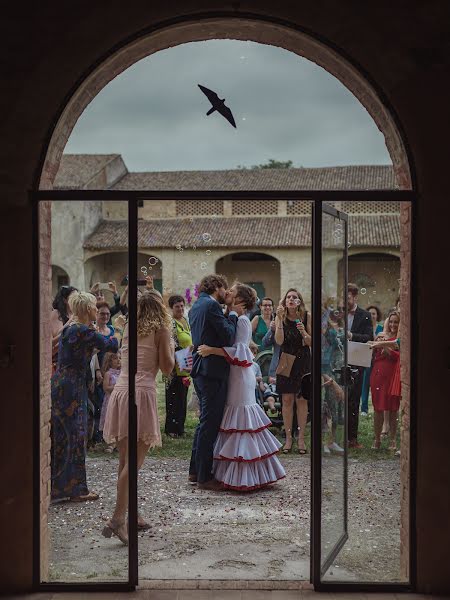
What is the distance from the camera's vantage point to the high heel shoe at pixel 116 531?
4672 mm

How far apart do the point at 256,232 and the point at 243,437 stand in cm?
2201

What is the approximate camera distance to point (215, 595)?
402cm

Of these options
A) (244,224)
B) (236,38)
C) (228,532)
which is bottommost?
(228,532)

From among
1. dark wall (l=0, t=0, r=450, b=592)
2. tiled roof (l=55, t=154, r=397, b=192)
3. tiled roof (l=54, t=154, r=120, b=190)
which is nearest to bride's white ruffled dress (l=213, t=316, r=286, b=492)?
dark wall (l=0, t=0, r=450, b=592)

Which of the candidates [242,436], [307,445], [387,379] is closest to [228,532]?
[242,436]

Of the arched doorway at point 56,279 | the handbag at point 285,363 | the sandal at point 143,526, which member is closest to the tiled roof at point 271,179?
the handbag at point 285,363

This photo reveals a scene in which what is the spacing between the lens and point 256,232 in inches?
1107

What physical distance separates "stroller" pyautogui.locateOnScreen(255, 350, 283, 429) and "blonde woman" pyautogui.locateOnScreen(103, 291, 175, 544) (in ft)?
11.0

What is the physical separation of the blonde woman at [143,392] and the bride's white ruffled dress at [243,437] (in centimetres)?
149

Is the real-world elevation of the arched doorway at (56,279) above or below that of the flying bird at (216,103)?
below

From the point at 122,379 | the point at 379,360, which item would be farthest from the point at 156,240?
the point at 122,379

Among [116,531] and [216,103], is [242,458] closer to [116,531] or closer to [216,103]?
[116,531]

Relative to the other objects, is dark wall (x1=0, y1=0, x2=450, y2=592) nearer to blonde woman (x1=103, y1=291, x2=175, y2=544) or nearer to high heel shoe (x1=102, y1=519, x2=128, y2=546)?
high heel shoe (x1=102, y1=519, x2=128, y2=546)

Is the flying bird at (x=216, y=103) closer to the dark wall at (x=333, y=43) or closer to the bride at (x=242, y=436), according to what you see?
the dark wall at (x=333, y=43)
